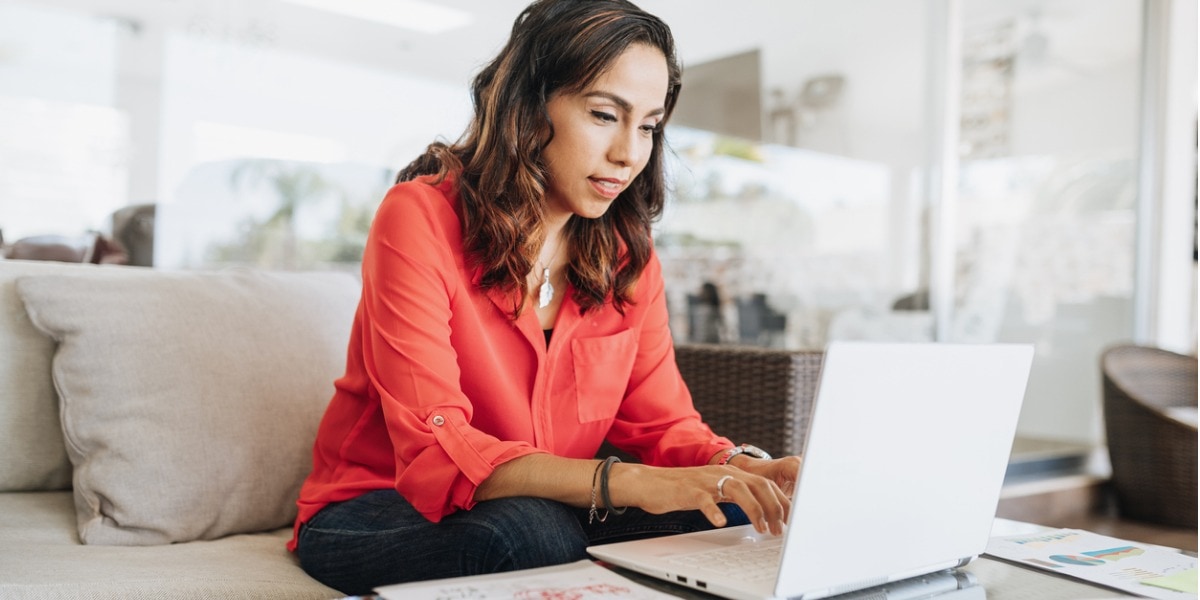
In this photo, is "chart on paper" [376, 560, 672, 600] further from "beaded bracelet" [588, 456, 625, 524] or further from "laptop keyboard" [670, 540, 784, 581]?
"beaded bracelet" [588, 456, 625, 524]

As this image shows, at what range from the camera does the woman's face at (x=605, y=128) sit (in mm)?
1392

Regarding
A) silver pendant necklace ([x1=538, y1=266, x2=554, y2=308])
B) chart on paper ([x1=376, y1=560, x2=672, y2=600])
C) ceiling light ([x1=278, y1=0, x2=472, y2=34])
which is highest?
ceiling light ([x1=278, y1=0, x2=472, y2=34])

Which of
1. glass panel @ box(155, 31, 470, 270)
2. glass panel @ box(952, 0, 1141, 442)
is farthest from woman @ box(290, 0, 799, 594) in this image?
glass panel @ box(952, 0, 1141, 442)

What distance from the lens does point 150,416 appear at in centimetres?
152

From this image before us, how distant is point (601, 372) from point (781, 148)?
223cm

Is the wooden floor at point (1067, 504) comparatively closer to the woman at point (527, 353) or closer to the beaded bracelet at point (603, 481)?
the woman at point (527, 353)

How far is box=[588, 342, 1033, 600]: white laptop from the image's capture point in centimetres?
86

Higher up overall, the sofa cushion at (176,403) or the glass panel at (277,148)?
the glass panel at (277,148)

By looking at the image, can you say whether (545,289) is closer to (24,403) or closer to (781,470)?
(781,470)

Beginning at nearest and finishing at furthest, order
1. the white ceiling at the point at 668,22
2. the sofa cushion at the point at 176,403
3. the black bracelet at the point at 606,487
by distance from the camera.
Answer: the black bracelet at the point at 606,487
the sofa cushion at the point at 176,403
the white ceiling at the point at 668,22

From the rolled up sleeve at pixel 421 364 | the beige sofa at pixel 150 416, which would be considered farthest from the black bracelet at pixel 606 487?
the beige sofa at pixel 150 416

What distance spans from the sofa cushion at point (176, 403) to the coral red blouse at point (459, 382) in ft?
0.56

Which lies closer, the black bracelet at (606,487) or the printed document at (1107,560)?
the printed document at (1107,560)

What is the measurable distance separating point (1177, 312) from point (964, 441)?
13.0 feet
